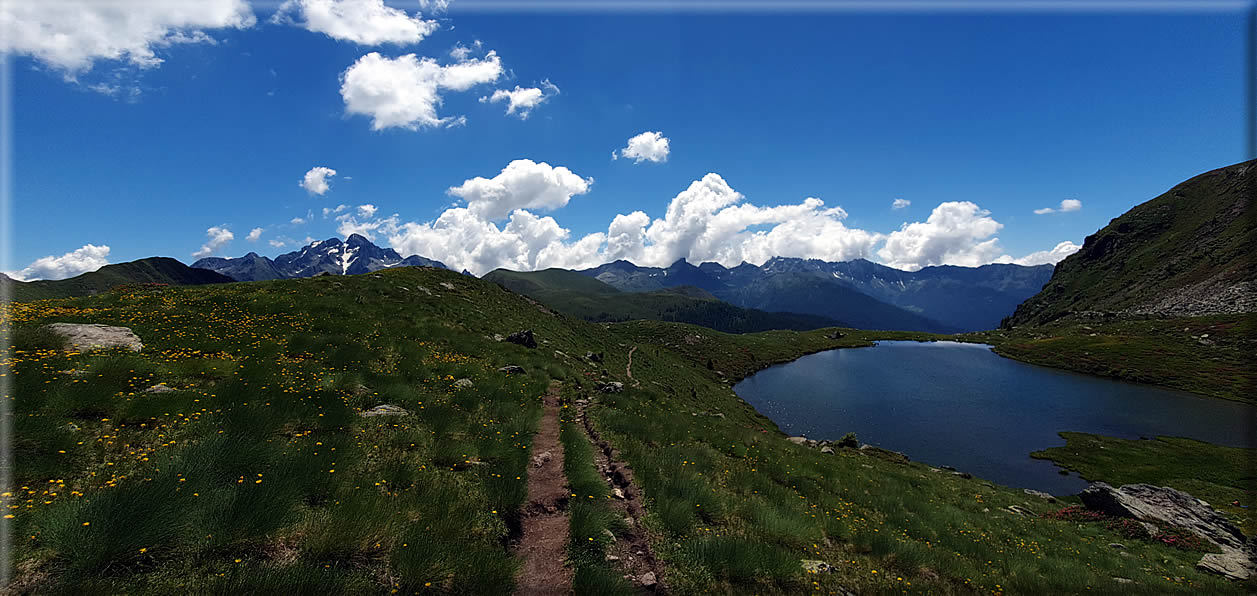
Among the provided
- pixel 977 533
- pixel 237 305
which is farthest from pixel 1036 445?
pixel 237 305

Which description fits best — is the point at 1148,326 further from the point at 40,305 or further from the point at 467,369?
the point at 40,305

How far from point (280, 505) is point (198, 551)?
133 cm

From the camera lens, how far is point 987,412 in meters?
67.4

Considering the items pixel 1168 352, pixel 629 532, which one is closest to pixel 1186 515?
pixel 629 532

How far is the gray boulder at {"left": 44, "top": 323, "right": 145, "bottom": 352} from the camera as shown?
13359 millimetres

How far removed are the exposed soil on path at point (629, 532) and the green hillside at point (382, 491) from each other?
0.62 feet

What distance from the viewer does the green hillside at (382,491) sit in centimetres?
585

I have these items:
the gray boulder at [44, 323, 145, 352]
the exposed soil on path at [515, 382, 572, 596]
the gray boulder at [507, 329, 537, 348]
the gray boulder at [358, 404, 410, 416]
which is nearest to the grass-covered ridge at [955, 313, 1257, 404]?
the gray boulder at [507, 329, 537, 348]

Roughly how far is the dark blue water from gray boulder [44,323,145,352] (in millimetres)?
63726

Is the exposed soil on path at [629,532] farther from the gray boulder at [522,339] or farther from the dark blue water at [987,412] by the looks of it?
the dark blue water at [987,412]

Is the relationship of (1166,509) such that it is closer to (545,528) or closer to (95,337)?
(545,528)

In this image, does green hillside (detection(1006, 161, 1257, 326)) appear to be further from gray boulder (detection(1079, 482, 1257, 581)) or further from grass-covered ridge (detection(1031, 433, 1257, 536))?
gray boulder (detection(1079, 482, 1257, 581))

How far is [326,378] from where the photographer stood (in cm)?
1453

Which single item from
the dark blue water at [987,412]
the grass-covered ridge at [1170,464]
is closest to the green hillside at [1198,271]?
the dark blue water at [987,412]
